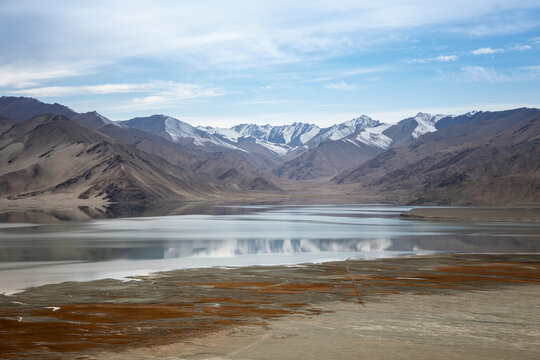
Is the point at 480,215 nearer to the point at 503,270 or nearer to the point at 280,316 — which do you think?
the point at 503,270

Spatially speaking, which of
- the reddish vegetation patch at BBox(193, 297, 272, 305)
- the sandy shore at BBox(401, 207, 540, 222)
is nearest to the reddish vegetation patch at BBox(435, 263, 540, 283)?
the reddish vegetation patch at BBox(193, 297, 272, 305)

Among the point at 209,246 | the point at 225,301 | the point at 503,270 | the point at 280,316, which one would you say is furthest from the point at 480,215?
the point at 280,316

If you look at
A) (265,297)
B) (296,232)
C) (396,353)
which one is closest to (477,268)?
(265,297)

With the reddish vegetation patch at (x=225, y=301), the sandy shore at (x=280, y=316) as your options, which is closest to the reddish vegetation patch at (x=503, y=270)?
the sandy shore at (x=280, y=316)

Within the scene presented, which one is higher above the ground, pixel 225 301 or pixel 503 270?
pixel 225 301

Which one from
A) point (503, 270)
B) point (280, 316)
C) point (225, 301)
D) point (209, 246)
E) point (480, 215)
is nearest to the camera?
point (280, 316)

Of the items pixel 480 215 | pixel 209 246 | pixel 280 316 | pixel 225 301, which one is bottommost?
pixel 480 215

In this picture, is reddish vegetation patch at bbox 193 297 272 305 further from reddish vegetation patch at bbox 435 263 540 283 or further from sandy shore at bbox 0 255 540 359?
reddish vegetation patch at bbox 435 263 540 283

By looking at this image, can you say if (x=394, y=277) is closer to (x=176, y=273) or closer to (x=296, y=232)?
(x=176, y=273)
